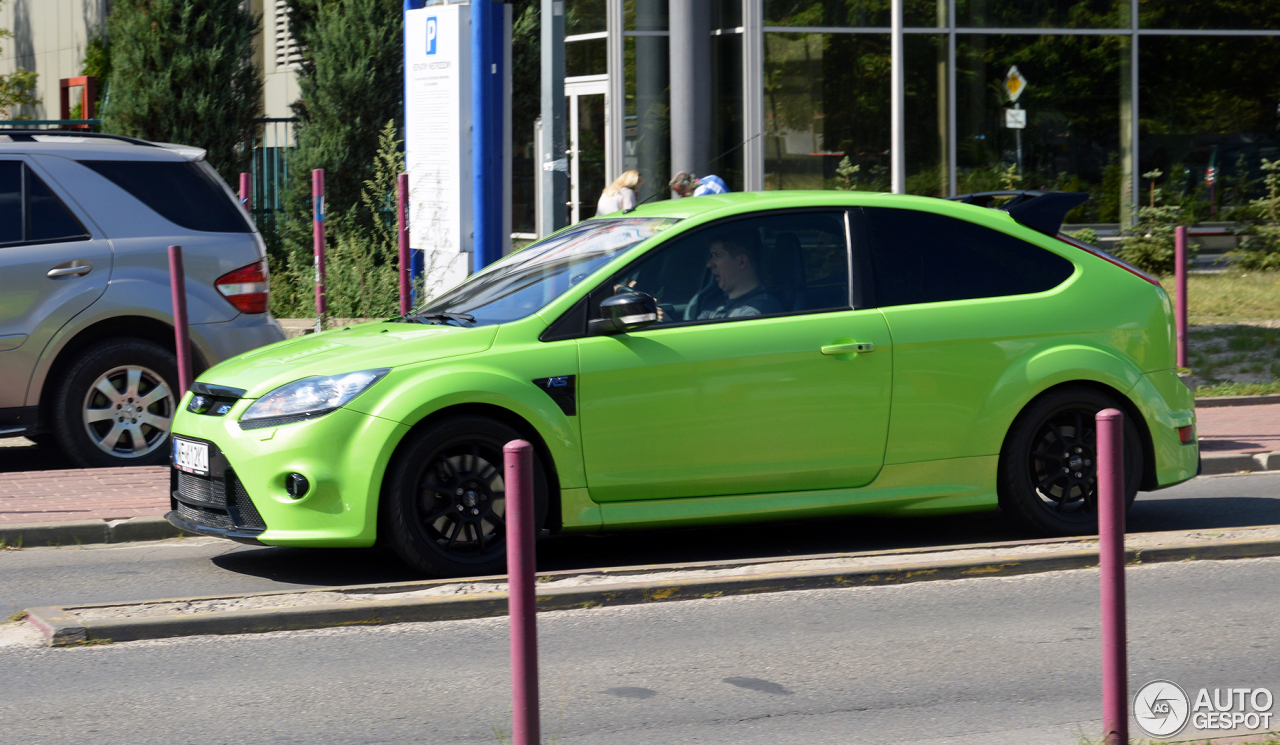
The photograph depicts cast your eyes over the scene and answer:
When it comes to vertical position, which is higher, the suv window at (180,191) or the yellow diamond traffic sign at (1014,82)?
the yellow diamond traffic sign at (1014,82)

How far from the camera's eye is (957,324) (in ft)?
21.9

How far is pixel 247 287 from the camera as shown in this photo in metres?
9.34

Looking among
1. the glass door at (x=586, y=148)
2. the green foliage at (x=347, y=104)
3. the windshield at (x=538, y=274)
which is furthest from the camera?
the glass door at (x=586, y=148)

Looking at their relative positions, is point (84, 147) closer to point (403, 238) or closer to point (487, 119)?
point (403, 238)

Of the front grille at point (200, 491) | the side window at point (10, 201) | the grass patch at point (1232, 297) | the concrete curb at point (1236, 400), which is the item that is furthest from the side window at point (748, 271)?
the grass patch at point (1232, 297)

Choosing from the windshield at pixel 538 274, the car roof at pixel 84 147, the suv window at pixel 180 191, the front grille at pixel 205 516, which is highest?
the car roof at pixel 84 147

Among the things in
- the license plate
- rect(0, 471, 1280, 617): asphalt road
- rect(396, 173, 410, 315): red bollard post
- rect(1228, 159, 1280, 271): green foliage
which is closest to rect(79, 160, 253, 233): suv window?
rect(396, 173, 410, 315): red bollard post

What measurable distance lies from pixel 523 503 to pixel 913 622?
8.44 feet

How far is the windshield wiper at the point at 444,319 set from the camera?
6586 millimetres

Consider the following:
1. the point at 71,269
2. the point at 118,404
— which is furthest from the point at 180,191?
the point at 118,404

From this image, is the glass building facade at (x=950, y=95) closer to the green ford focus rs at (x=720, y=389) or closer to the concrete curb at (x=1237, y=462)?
the concrete curb at (x=1237, y=462)

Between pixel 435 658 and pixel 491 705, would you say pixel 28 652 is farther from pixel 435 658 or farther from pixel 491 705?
pixel 491 705

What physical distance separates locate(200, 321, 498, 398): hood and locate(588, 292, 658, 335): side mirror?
0.46 m

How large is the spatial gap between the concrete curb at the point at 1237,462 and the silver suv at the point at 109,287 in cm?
592
